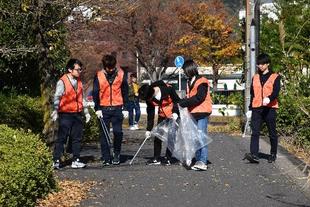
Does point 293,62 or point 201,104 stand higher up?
point 293,62

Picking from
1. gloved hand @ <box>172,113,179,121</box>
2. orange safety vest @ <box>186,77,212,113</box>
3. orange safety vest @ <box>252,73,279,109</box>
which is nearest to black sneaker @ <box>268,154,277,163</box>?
orange safety vest @ <box>252,73,279,109</box>

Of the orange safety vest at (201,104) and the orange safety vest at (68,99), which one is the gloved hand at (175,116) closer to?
the orange safety vest at (201,104)

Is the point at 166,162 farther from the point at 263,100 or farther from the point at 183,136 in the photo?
the point at 263,100

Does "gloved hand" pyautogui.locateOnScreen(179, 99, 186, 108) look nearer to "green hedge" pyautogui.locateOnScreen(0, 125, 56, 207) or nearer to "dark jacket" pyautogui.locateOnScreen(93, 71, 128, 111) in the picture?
"dark jacket" pyautogui.locateOnScreen(93, 71, 128, 111)

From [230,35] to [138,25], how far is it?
7.89m

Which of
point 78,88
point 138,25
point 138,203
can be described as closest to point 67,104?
point 78,88

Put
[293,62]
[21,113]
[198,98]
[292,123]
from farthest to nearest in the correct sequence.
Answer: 1. [292,123]
2. [21,113]
3. [198,98]
4. [293,62]

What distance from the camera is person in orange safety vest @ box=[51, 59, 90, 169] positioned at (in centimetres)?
895

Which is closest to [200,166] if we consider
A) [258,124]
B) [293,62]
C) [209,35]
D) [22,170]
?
[258,124]

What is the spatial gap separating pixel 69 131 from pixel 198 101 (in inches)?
81.5

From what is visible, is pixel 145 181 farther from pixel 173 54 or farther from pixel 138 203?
pixel 173 54

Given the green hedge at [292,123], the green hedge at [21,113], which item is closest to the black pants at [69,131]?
the green hedge at [21,113]

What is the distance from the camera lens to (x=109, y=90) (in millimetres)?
9359

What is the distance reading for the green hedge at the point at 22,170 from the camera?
549 centimetres
